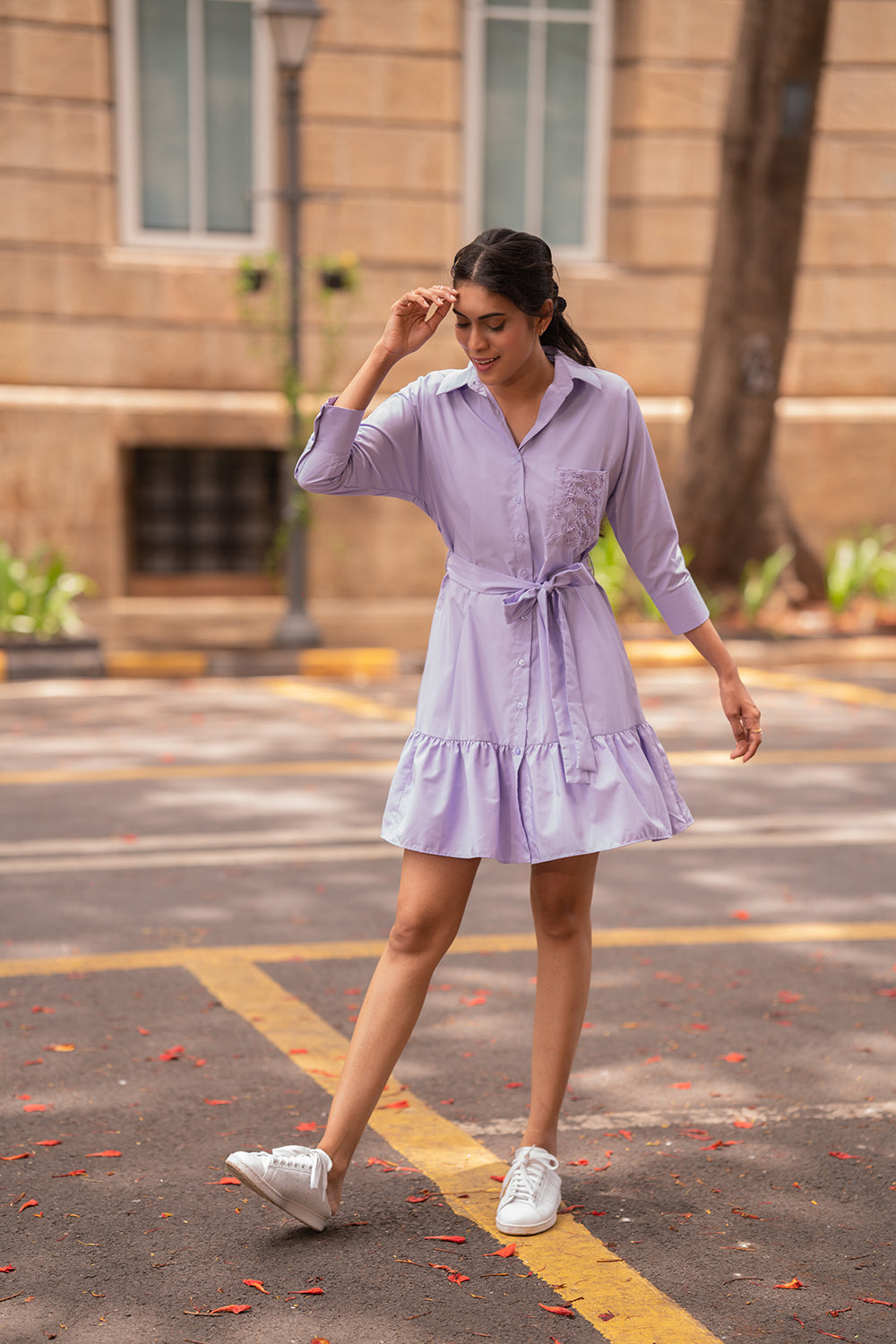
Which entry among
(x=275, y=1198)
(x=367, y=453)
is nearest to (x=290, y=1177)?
(x=275, y=1198)

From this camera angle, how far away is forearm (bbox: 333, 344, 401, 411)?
3.07m

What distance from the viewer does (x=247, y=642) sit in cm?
1352

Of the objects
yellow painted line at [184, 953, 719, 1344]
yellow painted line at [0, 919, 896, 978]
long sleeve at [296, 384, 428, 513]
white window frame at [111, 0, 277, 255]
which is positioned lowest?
yellow painted line at [0, 919, 896, 978]

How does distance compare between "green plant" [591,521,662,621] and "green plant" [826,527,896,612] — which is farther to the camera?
"green plant" [826,527,896,612]

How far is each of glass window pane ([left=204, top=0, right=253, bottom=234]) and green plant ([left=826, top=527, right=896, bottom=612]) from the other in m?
6.57

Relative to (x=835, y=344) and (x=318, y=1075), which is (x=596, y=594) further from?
(x=835, y=344)

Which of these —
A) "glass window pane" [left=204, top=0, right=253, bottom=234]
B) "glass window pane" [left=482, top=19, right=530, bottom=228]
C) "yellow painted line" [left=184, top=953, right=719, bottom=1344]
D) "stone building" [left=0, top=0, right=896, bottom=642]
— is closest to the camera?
"yellow painted line" [left=184, top=953, right=719, bottom=1344]

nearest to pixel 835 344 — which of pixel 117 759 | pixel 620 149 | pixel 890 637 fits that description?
pixel 620 149

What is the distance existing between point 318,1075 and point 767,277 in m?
10.9

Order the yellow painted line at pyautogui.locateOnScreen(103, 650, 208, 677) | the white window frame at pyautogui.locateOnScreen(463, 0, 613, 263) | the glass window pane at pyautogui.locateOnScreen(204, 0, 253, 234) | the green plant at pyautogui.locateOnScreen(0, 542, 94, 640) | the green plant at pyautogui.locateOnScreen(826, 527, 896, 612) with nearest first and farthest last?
the yellow painted line at pyautogui.locateOnScreen(103, 650, 208, 677)
the green plant at pyautogui.locateOnScreen(0, 542, 94, 640)
the green plant at pyautogui.locateOnScreen(826, 527, 896, 612)
the glass window pane at pyautogui.locateOnScreen(204, 0, 253, 234)
the white window frame at pyautogui.locateOnScreen(463, 0, 613, 263)

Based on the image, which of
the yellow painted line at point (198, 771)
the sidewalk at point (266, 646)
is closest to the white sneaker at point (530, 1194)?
the yellow painted line at point (198, 771)

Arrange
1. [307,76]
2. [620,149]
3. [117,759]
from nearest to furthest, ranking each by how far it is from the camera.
Answer: [117,759] < [307,76] < [620,149]

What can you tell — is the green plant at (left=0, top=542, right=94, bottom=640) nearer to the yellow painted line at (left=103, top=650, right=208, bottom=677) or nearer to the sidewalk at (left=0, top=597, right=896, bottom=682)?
the sidewalk at (left=0, top=597, right=896, bottom=682)

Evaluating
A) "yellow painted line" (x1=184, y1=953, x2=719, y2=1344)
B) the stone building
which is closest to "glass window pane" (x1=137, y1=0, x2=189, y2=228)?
the stone building
